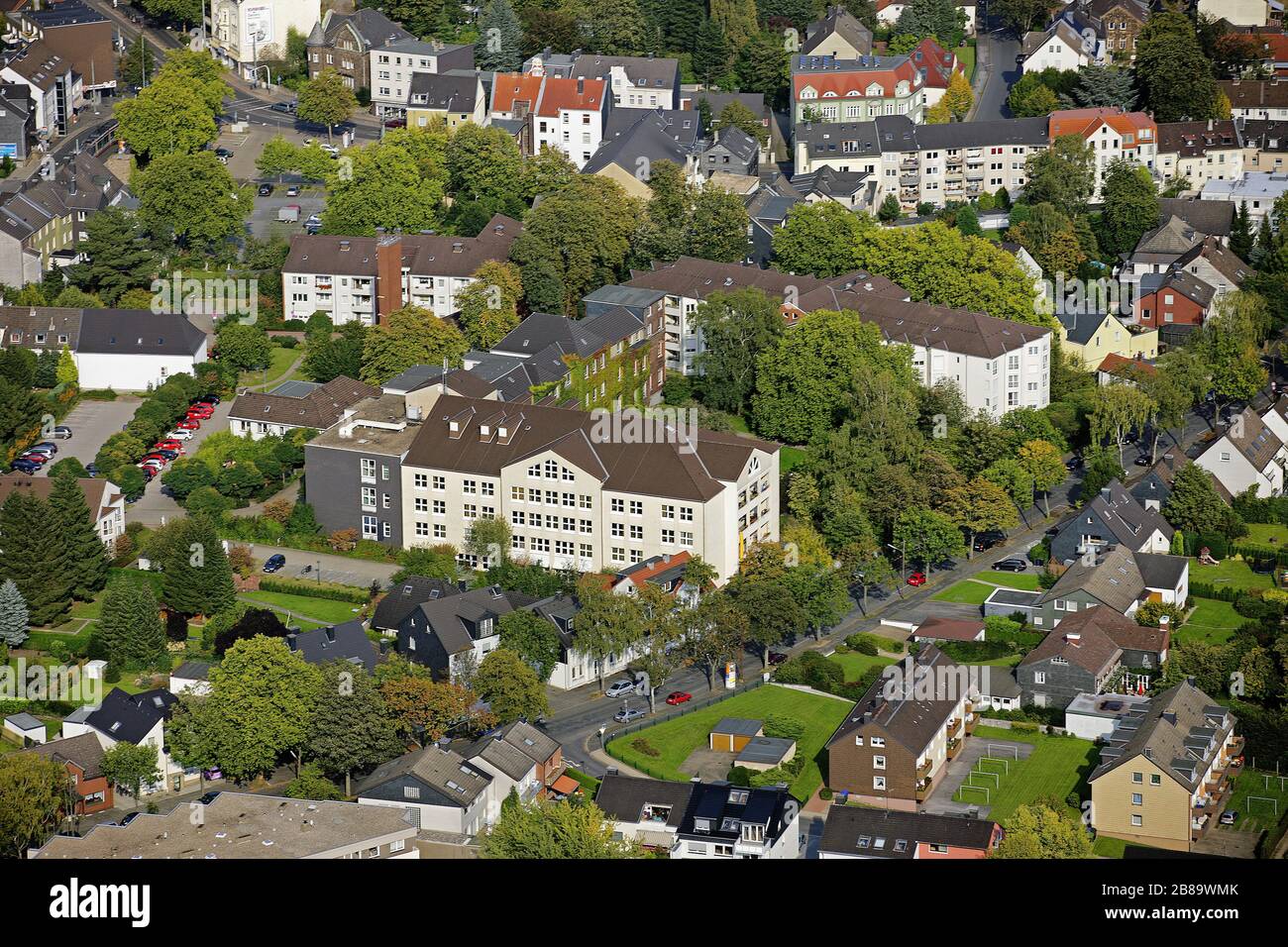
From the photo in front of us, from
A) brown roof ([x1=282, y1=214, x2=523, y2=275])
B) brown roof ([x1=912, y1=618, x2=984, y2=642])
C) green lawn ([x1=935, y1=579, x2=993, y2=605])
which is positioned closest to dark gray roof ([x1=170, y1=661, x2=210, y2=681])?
brown roof ([x1=912, y1=618, x2=984, y2=642])

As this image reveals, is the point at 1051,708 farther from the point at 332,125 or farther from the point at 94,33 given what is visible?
the point at 94,33

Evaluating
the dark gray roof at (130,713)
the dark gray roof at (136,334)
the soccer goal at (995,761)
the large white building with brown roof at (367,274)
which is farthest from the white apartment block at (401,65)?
the soccer goal at (995,761)

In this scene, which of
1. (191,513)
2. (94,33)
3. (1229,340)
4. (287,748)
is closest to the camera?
(287,748)

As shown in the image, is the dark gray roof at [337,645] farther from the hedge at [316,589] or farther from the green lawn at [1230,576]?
the green lawn at [1230,576]

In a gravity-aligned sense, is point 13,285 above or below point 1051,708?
above

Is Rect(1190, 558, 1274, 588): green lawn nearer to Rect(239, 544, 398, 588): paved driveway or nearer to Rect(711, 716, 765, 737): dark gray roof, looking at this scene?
Rect(711, 716, 765, 737): dark gray roof
